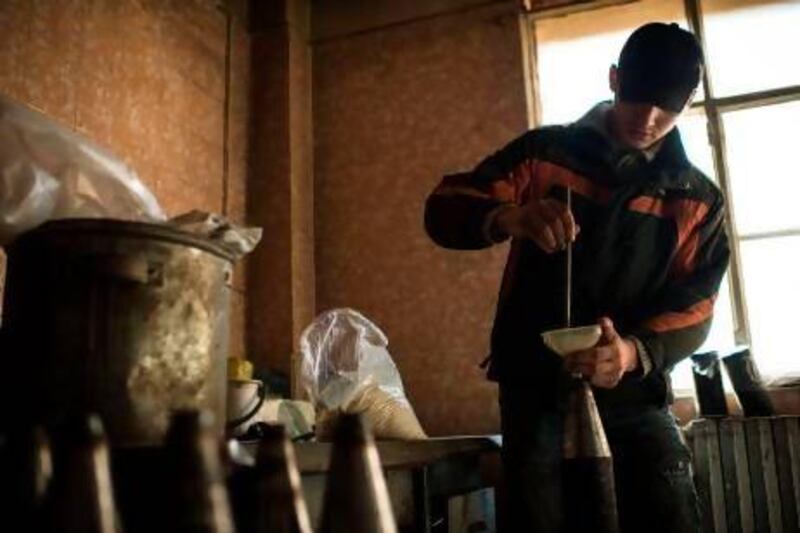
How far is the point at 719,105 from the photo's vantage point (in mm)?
3496

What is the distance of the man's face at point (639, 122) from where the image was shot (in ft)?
5.38

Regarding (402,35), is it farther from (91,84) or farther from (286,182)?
(91,84)

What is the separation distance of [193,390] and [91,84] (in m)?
2.25

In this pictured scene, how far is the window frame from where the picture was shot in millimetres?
3271

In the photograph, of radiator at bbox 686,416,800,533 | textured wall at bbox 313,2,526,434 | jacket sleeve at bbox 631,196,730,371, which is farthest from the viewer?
textured wall at bbox 313,2,526,434

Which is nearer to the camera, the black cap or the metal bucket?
the metal bucket

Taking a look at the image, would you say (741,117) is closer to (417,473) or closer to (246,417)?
(417,473)

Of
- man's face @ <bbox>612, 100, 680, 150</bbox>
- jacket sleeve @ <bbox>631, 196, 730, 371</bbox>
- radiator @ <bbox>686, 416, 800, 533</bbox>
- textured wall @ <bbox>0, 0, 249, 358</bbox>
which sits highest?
textured wall @ <bbox>0, 0, 249, 358</bbox>

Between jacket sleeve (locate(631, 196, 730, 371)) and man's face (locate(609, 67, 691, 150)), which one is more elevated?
man's face (locate(609, 67, 691, 150))

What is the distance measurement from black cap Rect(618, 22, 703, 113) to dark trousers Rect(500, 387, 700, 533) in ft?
2.15

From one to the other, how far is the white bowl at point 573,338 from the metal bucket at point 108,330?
61cm

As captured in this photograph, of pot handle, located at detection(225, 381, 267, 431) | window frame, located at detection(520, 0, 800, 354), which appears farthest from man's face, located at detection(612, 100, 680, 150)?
window frame, located at detection(520, 0, 800, 354)

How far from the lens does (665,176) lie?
1672 millimetres

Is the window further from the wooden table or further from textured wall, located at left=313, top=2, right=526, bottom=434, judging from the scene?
the wooden table
